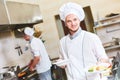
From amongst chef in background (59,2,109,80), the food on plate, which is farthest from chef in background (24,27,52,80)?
the food on plate

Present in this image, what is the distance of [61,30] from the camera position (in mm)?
5691

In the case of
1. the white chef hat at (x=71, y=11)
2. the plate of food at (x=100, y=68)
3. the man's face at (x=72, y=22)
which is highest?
the white chef hat at (x=71, y=11)

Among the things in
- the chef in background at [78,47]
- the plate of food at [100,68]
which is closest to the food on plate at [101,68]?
the plate of food at [100,68]

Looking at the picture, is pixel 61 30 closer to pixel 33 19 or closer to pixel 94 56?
pixel 33 19

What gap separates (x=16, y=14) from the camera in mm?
3518

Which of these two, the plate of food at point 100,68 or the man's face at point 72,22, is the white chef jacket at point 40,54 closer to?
the man's face at point 72,22

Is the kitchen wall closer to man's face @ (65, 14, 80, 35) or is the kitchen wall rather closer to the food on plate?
man's face @ (65, 14, 80, 35)

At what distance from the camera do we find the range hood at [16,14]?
10.2 feet

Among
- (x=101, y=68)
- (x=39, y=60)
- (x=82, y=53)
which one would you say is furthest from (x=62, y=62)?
(x=39, y=60)

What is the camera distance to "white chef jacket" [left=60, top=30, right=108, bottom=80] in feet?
6.00

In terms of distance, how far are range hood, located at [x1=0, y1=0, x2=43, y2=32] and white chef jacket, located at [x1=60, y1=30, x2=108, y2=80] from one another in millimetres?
1374

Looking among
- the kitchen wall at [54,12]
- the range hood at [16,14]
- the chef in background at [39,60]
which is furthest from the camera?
the kitchen wall at [54,12]

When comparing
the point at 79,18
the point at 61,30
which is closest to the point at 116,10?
the point at 61,30

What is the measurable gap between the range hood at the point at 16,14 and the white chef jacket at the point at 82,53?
137 cm
